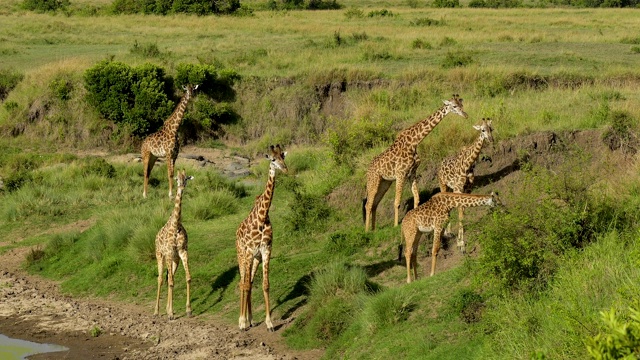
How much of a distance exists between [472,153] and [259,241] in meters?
4.38

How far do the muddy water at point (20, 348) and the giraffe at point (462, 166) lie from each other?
6894 millimetres

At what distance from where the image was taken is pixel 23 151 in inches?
1216

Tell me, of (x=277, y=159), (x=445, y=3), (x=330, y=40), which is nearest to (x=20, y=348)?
(x=277, y=159)

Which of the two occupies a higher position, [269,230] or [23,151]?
[269,230]

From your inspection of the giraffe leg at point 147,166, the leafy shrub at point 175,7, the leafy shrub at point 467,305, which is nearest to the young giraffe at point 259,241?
the leafy shrub at point 467,305

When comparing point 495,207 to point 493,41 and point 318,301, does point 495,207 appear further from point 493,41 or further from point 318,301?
point 493,41

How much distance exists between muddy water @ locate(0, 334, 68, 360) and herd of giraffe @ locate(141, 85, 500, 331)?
1883 mm

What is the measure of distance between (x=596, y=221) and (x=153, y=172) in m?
16.0

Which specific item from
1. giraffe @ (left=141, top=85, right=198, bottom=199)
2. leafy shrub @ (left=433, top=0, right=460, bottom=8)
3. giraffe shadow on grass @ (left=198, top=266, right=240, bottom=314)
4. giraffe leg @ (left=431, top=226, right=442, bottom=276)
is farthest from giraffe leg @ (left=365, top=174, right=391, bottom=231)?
leafy shrub @ (left=433, top=0, right=460, bottom=8)

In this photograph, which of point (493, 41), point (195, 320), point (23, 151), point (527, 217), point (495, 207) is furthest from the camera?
point (493, 41)

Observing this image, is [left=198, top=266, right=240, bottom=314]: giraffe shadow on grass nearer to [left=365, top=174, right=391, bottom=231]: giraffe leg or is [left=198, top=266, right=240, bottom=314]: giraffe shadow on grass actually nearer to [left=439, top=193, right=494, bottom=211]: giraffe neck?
[left=365, top=174, right=391, bottom=231]: giraffe leg

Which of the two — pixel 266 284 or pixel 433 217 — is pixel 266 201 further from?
pixel 433 217

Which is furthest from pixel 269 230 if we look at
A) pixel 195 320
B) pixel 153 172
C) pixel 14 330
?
pixel 153 172

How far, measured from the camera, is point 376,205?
1870cm
